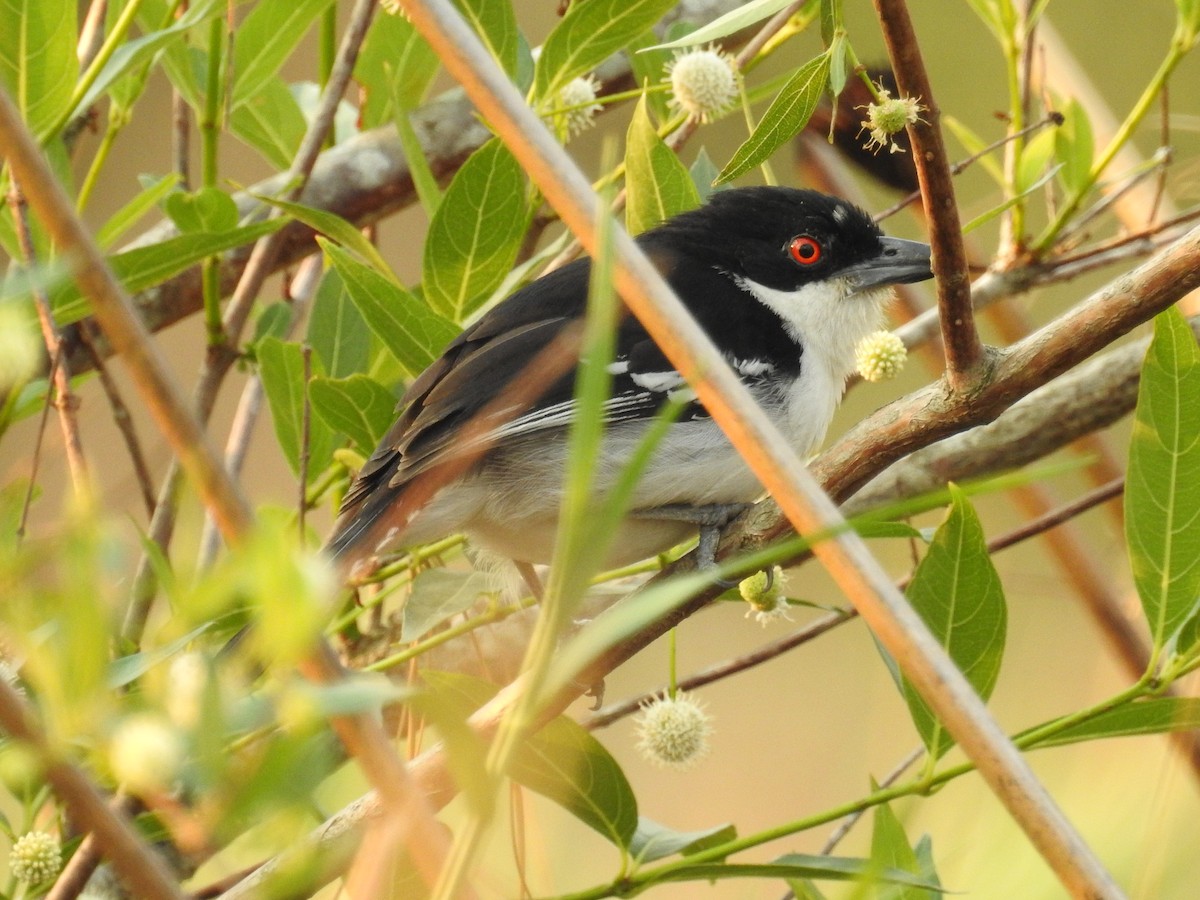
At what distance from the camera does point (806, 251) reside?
3.01 m

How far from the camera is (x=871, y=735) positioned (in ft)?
7.25

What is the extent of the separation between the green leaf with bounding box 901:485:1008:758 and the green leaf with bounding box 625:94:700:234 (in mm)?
937

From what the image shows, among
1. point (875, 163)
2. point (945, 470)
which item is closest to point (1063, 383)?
point (945, 470)

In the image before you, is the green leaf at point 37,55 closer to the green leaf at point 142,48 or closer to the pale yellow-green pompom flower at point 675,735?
the green leaf at point 142,48

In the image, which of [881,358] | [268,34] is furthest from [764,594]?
[268,34]

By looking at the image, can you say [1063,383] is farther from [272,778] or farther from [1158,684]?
[272,778]

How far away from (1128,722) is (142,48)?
65.1 inches

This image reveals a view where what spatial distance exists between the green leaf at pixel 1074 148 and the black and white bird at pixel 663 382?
15.3 inches

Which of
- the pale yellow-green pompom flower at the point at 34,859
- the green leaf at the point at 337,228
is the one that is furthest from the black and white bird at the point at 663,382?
the pale yellow-green pompom flower at the point at 34,859

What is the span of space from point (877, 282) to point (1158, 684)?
60.0 inches

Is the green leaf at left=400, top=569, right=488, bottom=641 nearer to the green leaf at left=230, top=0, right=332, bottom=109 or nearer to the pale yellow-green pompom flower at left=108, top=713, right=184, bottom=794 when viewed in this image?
the green leaf at left=230, top=0, right=332, bottom=109

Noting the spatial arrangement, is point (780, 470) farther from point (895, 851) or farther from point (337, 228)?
point (337, 228)

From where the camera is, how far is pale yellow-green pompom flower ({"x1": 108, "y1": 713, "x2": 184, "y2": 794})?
1.78 feet

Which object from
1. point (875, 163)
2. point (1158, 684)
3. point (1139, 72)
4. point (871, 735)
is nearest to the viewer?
point (1158, 684)
